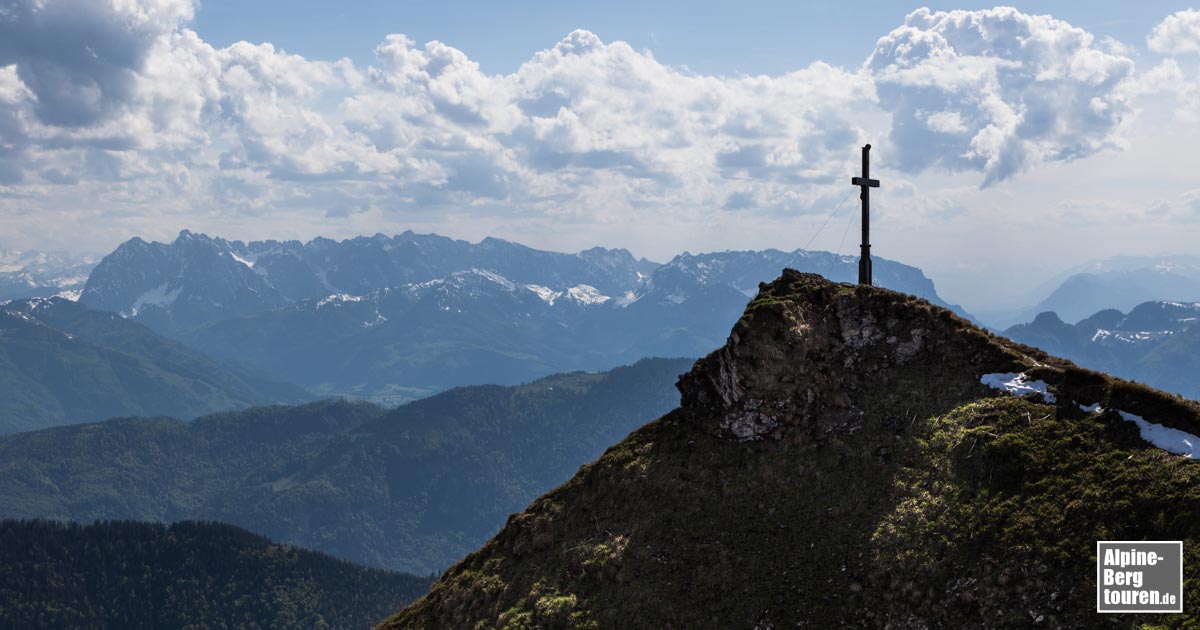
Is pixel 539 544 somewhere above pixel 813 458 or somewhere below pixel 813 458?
below

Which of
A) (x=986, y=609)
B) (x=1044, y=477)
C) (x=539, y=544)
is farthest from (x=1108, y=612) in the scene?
(x=539, y=544)

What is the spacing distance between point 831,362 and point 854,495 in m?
9.75

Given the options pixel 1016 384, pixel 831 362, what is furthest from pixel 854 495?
pixel 1016 384

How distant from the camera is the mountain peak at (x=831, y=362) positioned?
49.5 m

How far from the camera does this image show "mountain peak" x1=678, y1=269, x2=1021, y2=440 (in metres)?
49.5

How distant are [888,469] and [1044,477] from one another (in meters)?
7.69

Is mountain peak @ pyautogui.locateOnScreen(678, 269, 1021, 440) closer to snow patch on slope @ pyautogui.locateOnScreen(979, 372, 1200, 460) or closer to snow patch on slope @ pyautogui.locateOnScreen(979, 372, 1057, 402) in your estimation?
snow patch on slope @ pyautogui.locateOnScreen(979, 372, 1057, 402)

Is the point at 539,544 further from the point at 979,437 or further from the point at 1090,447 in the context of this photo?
the point at 1090,447

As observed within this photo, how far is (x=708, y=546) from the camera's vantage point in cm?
4541

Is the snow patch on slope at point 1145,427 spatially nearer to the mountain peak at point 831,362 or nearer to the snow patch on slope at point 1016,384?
the snow patch on slope at point 1016,384

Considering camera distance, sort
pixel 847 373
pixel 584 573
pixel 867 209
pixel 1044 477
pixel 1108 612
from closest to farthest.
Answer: pixel 1108 612
pixel 1044 477
pixel 584 573
pixel 847 373
pixel 867 209

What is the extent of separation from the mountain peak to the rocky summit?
111mm

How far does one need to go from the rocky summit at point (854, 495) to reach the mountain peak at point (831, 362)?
0.11 metres

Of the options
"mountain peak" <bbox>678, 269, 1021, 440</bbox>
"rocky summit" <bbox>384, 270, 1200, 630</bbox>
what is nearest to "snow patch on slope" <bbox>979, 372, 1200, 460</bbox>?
"rocky summit" <bbox>384, 270, 1200, 630</bbox>
